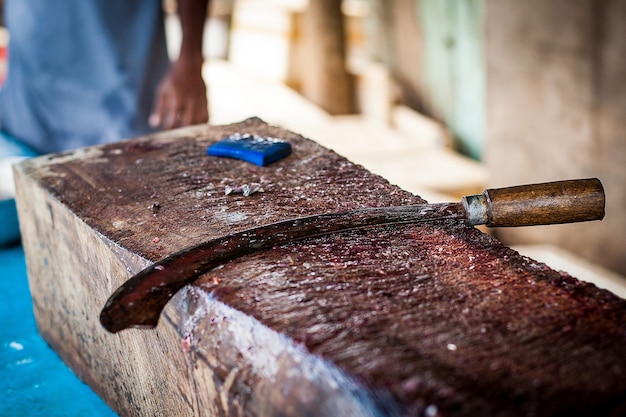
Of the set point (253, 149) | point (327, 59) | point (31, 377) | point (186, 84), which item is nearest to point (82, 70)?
point (186, 84)

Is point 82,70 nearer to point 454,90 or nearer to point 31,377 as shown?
point 31,377

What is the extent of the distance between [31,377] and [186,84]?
5.38ft

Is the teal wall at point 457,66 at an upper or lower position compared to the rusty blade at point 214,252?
lower

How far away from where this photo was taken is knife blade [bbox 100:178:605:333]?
1215 mm

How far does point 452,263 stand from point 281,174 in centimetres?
61

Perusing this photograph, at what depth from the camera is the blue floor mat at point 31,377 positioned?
5.37 feet

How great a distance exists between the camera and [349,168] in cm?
181

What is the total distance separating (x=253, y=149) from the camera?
186 centimetres

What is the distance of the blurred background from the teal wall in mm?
17

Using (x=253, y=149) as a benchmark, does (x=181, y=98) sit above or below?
below

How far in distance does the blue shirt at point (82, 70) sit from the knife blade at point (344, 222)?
6.74 ft

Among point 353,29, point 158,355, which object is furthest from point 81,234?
point 353,29

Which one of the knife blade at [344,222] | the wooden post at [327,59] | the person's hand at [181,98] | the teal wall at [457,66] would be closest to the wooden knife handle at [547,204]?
the knife blade at [344,222]

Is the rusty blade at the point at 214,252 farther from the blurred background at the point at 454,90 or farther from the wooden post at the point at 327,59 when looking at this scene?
the wooden post at the point at 327,59
